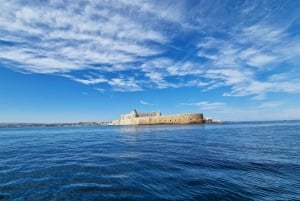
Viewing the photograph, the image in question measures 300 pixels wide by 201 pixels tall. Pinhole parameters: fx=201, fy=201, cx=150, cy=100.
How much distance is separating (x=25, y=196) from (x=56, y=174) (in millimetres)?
3241

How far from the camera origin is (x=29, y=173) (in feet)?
37.0

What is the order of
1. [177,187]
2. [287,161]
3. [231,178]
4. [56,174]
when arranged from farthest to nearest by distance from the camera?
[287,161], [56,174], [231,178], [177,187]

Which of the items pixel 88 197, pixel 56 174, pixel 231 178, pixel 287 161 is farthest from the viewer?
pixel 287 161

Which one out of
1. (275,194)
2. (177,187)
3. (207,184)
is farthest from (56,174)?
(275,194)

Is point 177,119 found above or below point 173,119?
below

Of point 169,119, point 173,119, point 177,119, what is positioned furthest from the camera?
point 169,119

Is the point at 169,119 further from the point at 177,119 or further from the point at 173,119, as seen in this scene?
the point at 177,119

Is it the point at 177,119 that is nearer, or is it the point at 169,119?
the point at 177,119

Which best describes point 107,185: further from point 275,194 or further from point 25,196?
point 275,194

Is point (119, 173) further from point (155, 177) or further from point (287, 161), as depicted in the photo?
point (287, 161)

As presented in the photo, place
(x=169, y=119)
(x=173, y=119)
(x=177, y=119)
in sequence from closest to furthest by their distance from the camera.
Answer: (x=177, y=119), (x=173, y=119), (x=169, y=119)

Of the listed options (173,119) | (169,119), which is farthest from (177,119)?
(169,119)

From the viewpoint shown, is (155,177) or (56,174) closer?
(155,177)

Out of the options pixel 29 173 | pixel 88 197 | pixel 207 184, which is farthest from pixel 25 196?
pixel 207 184
